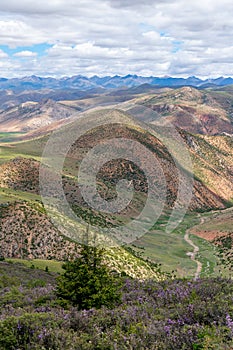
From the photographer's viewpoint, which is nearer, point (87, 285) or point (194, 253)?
point (87, 285)

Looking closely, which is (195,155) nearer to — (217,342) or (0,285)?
(0,285)

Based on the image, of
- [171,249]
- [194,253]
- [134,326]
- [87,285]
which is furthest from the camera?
[171,249]

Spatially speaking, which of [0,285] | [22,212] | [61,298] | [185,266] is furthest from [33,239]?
[61,298]

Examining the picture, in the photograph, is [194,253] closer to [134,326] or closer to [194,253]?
[194,253]

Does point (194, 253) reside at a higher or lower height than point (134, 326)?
lower

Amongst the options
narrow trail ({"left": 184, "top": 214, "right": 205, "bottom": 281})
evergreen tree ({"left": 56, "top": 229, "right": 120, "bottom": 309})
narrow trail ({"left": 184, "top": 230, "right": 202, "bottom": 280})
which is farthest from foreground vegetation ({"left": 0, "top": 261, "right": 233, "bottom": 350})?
narrow trail ({"left": 184, "top": 230, "right": 202, "bottom": 280})

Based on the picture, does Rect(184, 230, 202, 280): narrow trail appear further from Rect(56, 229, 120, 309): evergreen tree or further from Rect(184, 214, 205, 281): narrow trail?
Rect(56, 229, 120, 309): evergreen tree

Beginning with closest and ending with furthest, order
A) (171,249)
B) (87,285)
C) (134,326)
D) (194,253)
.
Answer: (134,326), (87,285), (194,253), (171,249)

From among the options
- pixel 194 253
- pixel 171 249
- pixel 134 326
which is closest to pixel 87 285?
pixel 134 326

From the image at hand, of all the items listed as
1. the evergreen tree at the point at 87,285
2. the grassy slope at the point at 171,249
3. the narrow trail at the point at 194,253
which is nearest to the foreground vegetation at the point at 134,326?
the evergreen tree at the point at 87,285

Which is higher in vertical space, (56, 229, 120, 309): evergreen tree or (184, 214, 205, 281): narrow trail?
(56, 229, 120, 309): evergreen tree

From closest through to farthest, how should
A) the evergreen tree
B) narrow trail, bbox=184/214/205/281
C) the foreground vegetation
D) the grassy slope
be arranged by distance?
the foreground vegetation, the evergreen tree, narrow trail, bbox=184/214/205/281, the grassy slope
